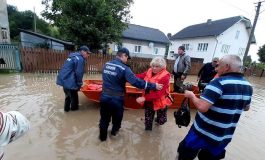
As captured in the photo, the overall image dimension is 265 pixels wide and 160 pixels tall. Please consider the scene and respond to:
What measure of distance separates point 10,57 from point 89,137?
7880 millimetres

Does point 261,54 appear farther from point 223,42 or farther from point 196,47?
point 196,47

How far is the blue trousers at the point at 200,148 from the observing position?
2305mm

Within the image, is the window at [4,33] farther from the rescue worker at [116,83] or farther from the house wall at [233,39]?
the house wall at [233,39]

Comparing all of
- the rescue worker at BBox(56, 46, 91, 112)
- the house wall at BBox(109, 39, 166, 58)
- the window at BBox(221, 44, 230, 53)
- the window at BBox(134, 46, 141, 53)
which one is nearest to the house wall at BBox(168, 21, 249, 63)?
the window at BBox(221, 44, 230, 53)

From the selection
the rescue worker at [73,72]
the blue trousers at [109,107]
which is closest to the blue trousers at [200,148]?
the blue trousers at [109,107]

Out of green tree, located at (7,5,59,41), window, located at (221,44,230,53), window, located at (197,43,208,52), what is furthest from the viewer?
green tree, located at (7,5,59,41)

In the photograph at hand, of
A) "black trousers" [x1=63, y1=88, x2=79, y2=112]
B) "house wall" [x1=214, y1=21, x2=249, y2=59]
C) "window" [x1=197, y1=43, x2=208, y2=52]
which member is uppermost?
"house wall" [x1=214, y1=21, x2=249, y2=59]

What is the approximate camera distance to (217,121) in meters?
2.17

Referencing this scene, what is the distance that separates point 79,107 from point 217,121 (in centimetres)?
414

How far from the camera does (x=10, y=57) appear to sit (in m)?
9.41

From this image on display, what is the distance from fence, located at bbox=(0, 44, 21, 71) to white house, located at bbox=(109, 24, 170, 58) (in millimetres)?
18219

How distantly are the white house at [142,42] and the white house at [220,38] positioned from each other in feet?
16.1

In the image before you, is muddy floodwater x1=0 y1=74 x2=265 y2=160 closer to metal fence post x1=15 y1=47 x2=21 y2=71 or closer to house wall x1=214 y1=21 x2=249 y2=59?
metal fence post x1=15 y1=47 x2=21 y2=71

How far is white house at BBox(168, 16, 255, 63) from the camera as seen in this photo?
2619 centimetres
